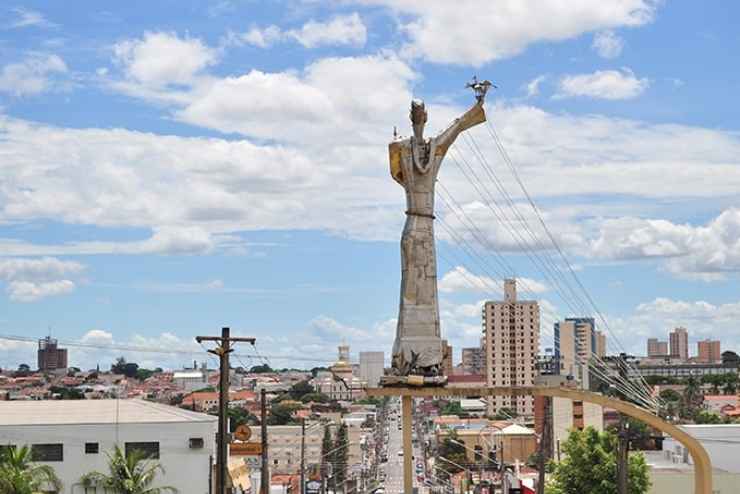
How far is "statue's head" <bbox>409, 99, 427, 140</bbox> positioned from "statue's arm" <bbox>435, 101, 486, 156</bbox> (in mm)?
353

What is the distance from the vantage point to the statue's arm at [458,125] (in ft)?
84.5

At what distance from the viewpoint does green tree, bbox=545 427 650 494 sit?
193 ft

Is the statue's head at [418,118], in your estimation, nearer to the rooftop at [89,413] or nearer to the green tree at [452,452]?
the rooftop at [89,413]

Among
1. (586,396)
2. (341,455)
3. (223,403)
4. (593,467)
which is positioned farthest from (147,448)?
(341,455)

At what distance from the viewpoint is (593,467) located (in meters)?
60.1

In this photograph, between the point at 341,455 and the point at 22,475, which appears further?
the point at 341,455

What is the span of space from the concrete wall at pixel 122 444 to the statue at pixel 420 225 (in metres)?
34.7

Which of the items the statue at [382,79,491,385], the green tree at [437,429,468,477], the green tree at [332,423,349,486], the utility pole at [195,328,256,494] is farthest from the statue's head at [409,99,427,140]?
the green tree at [437,429,468,477]

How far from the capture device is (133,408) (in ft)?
205

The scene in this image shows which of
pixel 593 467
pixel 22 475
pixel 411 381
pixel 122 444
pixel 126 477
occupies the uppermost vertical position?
pixel 411 381

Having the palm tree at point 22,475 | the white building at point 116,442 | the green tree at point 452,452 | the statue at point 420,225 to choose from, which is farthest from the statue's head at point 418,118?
the green tree at point 452,452

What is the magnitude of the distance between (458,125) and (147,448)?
3730cm

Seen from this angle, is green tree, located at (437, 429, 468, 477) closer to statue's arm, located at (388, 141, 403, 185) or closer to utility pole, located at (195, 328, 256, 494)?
utility pole, located at (195, 328, 256, 494)

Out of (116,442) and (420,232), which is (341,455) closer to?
(116,442)
